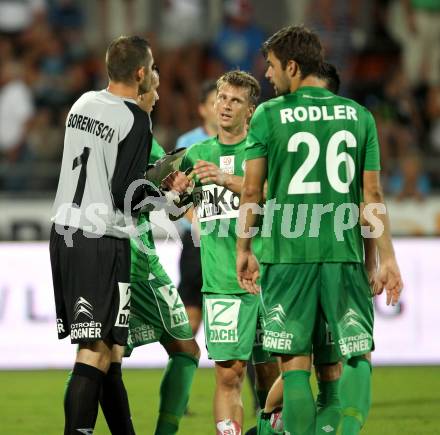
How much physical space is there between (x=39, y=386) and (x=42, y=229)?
11.4ft

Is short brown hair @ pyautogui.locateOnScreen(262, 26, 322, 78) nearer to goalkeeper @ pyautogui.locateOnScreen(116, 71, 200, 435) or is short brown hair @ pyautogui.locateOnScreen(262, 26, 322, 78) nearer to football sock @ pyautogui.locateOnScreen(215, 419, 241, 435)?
goalkeeper @ pyautogui.locateOnScreen(116, 71, 200, 435)

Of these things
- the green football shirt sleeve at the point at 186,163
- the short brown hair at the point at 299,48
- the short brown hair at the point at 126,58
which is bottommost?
the green football shirt sleeve at the point at 186,163

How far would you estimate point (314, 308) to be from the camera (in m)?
5.20

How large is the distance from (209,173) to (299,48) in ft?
2.72

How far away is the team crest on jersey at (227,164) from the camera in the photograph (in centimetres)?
622

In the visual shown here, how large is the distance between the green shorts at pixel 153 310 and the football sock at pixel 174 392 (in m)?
0.15

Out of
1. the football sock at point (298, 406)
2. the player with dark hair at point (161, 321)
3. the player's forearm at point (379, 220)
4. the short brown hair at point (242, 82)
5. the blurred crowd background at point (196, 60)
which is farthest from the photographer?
the blurred crowd background at point (196, 60)

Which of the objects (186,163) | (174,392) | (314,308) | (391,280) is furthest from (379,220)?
(174,392)

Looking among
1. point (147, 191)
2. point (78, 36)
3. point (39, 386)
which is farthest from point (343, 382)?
point (78, 36)

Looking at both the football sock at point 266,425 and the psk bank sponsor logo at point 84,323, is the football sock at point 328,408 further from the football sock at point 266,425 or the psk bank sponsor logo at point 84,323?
the psk bank sponsor logo at point 84,323

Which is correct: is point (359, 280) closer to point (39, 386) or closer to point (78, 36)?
point (39, 386)

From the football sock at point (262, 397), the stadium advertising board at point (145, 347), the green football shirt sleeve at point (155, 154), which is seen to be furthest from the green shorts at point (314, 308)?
the stadium advertising board at point (145, 347)

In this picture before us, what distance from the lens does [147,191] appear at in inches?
227

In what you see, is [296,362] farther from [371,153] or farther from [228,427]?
[371,153]
